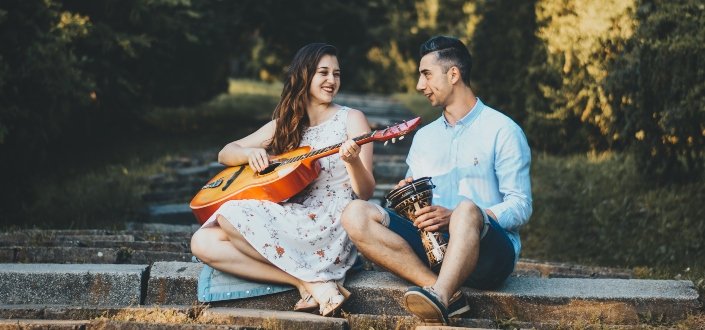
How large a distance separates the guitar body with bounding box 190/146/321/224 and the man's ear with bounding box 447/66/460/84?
2.58ft

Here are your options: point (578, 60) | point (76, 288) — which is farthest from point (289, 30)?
point (76, 288)

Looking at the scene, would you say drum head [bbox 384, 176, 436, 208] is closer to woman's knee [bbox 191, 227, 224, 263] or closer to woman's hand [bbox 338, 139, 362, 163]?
woman's hand [bbox 338, 139, 362, 163]

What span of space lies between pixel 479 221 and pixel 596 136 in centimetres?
646

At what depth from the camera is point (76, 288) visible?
4.61 meters

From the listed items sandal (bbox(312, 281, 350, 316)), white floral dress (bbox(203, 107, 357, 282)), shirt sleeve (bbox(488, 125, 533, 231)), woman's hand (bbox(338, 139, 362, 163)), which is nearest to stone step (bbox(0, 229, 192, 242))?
white floral dress (bbox(203, 107, 357, 282))

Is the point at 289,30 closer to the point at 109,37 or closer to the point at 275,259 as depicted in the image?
the point at 109,37

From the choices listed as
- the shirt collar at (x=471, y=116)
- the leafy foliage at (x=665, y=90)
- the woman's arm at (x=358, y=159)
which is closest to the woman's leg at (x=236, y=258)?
the woman's arm at (x=358, y=159)

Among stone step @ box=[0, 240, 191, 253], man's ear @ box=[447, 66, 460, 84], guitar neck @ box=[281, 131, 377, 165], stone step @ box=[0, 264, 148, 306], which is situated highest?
man's ear @ box=[447, 66, 460, 84]

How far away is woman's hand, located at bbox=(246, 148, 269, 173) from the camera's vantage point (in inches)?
189

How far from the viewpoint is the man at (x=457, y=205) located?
413 cm

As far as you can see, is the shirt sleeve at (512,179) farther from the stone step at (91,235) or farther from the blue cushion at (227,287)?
the stone step at (91,235)

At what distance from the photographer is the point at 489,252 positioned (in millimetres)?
4336

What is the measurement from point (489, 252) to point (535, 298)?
296 mm

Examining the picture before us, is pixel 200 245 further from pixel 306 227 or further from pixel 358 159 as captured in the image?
pixel 358 159
